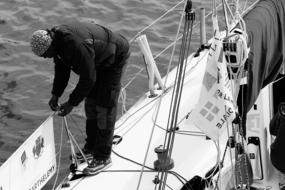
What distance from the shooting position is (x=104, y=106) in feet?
15.6

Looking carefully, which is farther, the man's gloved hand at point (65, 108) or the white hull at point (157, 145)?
the man's gloved hand at point (65, 108)

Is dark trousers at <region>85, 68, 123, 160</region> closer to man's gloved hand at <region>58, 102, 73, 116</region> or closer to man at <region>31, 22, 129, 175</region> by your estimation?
man at <region>31, 22, 129, 175</region>

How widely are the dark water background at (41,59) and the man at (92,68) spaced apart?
3.84 feet

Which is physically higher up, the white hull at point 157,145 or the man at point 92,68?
the man at point 92,68

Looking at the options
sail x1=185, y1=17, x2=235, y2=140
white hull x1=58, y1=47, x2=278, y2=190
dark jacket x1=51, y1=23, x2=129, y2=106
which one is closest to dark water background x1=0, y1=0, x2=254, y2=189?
white hull x1=58, y1=47, x2=278, y2=190

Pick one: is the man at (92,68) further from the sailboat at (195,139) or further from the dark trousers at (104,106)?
the sailboat at (195,139)

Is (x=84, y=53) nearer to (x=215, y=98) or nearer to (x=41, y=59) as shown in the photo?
(x=215, y=98)

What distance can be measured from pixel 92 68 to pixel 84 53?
13 centimetres

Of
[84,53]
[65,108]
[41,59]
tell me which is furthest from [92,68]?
[41,59]

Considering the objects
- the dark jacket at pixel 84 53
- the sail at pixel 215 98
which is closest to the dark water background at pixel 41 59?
the dark jacket at pixel 84 53

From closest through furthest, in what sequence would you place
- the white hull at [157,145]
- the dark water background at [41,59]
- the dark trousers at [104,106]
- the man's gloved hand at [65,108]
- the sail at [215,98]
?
the sail at [215,98] < the white hull at [157,145] < the man's gloved hand at [65,108] < the dark trousers at [104,106] < the dark water background at [41,59]

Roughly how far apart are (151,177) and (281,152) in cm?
119

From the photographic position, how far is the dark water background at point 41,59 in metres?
6.74

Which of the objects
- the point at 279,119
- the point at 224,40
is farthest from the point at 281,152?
the point at 224,40
